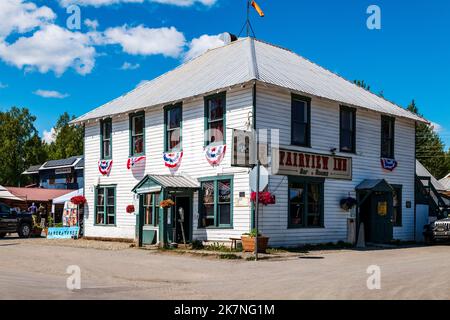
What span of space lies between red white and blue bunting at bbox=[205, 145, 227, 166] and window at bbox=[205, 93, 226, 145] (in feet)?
0.75

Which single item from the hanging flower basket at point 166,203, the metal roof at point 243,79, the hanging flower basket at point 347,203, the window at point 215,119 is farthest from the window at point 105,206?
the hanging flower basket at point 347,203

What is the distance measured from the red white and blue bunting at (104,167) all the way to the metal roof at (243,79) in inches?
86.8

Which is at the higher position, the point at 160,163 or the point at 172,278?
the point at 160,163

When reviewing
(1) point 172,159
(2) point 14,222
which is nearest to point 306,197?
(1) point 172,159

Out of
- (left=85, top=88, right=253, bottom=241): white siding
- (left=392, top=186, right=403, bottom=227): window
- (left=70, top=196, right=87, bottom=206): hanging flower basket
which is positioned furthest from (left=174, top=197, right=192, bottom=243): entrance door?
(left=392, top=186, right=403, bottom=227): window

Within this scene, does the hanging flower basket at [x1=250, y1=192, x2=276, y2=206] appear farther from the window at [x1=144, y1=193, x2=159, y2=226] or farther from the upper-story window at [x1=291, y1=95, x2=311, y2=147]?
the window at [x1=144, y1=193, x2=159, y2=226]

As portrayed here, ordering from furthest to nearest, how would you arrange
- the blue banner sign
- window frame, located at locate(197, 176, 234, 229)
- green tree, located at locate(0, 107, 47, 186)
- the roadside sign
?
green tree, located at locate(0, 107, 47, 186) < the blue banner sign < window frame, located at locate(197, 176, 234, 229) < the roadside sign

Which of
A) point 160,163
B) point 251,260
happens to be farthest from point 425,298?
point 160,163

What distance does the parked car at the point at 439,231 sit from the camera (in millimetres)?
26078

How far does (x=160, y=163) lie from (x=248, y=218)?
5819 millimetres

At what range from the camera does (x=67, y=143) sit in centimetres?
A: 6819

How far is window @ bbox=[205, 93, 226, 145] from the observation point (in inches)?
871
